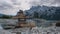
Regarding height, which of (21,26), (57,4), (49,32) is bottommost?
(49,32)

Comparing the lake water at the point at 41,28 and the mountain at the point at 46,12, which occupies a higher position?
the mountain at the point at 46,12

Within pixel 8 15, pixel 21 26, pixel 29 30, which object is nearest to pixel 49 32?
pixel 29 30

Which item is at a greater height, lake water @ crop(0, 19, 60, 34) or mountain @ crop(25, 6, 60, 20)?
mountain @ crop(25, 6, 60, 20)

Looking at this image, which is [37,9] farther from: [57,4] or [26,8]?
[57,4]

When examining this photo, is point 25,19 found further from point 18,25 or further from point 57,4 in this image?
point 57,4

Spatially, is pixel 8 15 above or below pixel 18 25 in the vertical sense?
above

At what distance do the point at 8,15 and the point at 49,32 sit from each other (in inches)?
25.1

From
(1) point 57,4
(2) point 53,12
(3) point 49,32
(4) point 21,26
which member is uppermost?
(1) point 57,4

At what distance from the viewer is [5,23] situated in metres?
1.76

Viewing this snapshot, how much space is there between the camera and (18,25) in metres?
1.77

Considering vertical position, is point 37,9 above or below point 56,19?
above

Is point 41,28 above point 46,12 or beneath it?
beneath

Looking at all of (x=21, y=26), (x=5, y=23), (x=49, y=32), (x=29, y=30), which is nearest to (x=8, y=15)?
(x=5, y=23)

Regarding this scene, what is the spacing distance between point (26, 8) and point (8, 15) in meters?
0.28
